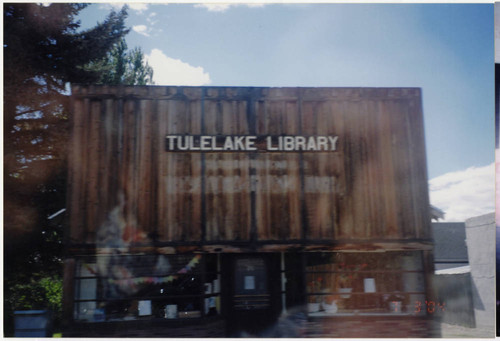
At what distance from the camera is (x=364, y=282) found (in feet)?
33.5

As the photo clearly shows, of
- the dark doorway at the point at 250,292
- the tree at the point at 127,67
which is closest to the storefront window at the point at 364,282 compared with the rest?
the dark doorway at the point at 250,292

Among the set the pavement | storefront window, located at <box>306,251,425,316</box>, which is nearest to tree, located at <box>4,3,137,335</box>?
storefront window, located at <box>306,251,425,316</box>

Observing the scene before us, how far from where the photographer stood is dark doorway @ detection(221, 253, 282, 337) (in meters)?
10.3

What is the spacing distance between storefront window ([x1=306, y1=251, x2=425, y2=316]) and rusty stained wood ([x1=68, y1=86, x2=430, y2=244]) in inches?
25.2

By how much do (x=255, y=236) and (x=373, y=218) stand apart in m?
2.86

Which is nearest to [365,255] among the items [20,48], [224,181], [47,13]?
[224,181]

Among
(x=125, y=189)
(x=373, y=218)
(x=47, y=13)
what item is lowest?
(x=373, y=218)

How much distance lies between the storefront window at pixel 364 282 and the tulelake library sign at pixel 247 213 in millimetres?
24

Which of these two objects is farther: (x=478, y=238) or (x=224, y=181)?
(x=478, y=238)

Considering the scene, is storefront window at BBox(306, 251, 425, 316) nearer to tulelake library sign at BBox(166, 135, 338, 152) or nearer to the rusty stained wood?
the rusty stained wood

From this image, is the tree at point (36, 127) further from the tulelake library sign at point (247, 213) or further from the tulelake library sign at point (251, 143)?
the tulelake library sign at point (251, 143)

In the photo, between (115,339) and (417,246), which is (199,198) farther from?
(417,246)

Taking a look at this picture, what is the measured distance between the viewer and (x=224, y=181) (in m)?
10.1

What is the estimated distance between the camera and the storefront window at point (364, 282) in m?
10.0
